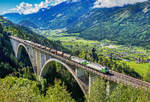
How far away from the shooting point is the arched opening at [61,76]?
57.1 metres

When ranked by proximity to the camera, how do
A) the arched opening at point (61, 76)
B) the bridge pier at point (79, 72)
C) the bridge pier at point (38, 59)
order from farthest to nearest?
the bridge pier at point (38, 59) → the arched opening at point (61, 76) → the bridge pier at point (79, 72)

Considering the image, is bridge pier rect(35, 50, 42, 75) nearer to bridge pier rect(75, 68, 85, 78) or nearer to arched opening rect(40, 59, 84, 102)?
arched opening rect(40, 59, 84, 102)

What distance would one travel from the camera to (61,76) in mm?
66062

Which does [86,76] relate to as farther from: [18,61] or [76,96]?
[18,61]

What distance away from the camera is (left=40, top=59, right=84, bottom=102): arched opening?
57.1 meters

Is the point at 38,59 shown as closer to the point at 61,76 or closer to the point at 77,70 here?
the point at 61,76

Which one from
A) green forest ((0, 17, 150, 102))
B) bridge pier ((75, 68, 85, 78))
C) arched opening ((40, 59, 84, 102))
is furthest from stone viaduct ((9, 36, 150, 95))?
green forest ((0, 17, 150, 102))

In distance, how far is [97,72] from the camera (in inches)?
1476

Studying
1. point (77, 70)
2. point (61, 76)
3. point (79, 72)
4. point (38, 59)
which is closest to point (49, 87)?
point (79, 72)

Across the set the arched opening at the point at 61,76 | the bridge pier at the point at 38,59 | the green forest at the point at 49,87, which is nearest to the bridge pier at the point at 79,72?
the green forest at the point at 49,87

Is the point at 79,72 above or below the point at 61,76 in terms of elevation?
above

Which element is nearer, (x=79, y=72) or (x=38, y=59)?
(x=79, y=72)

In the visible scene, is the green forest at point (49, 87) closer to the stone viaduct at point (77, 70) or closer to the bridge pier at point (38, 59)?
the stone viaduct at point (77, 70)

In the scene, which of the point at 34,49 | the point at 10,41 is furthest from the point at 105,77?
the point at 10,41
